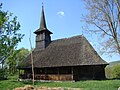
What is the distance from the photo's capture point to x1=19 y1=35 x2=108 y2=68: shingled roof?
26.7m

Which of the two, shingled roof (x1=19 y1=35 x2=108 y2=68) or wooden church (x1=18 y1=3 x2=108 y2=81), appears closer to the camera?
shingled roof (x1=19 y1=35 x2=108 y2=68)

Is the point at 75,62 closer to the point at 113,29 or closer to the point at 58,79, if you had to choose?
the point at 58,79

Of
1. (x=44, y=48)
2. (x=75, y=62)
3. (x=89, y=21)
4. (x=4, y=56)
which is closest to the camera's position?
(x=89, y=21)

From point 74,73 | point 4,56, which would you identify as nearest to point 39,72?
point 74,73

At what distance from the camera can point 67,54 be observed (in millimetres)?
29797

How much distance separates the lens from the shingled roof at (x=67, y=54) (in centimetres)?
2666

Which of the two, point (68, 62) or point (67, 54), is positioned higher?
point (67, 54)

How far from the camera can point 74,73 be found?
2775 centimetres

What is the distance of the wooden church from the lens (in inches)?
1057

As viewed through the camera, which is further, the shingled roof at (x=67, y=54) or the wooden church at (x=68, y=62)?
the wooden church at (x=68, y=62)

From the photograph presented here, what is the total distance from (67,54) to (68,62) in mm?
2483

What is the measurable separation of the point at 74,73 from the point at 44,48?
1113 cm

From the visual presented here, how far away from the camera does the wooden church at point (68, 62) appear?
2686 centimetres

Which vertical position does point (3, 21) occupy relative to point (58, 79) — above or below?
above
